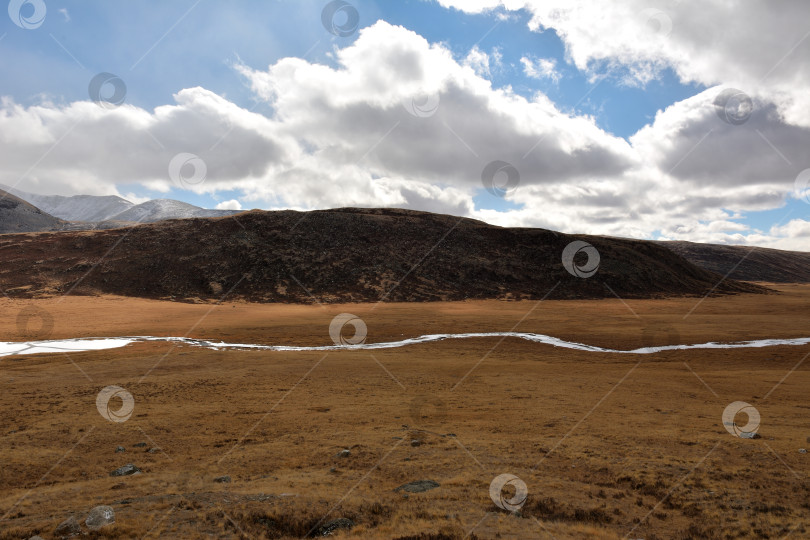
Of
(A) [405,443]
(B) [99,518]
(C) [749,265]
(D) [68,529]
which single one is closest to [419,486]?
(A) [405,443]

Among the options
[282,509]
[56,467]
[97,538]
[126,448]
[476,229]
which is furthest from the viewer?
[476,229]

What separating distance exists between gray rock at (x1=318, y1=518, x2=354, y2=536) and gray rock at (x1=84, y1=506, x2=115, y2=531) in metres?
4.28

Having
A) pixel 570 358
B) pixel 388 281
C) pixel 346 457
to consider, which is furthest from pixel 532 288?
pixel 346 457

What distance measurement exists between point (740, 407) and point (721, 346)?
69.9 feet

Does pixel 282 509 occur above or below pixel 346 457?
below

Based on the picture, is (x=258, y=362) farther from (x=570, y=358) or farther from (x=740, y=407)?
(x=740, y=407)

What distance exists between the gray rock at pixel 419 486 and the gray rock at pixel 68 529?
6.73 m

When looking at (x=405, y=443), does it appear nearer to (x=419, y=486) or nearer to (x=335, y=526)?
(x=419, y=486)

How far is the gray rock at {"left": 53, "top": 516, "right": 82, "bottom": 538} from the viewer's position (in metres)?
7.89

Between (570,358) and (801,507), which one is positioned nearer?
(801,507)

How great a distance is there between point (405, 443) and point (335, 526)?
5.36 metres

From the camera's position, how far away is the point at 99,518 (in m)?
8.39

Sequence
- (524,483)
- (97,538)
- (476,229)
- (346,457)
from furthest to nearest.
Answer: (476,229) < (346,457) < (524,483) < (97,538)

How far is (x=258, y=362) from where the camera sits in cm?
2859
